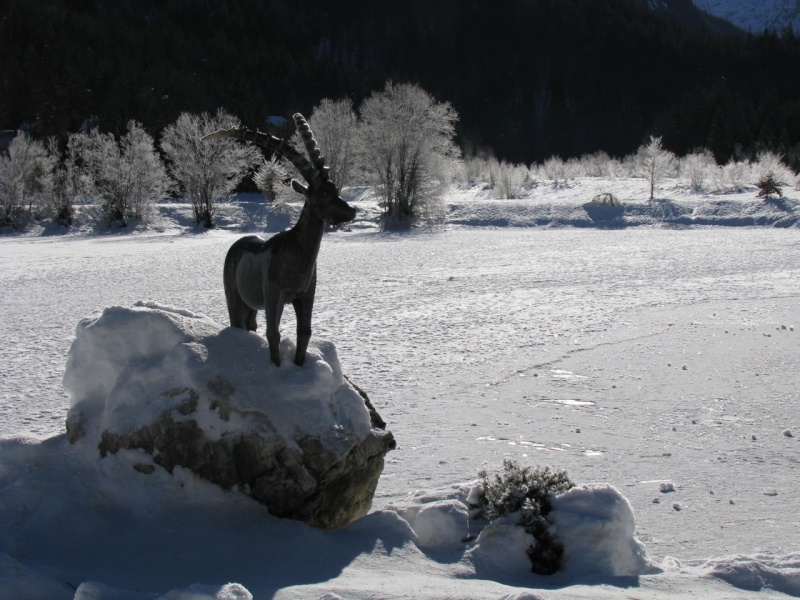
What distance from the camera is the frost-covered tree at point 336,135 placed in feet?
150

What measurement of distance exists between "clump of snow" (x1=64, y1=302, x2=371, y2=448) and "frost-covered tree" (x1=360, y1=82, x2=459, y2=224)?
37.9m

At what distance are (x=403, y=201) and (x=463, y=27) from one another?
10002 centimetres

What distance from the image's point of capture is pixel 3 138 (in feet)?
207

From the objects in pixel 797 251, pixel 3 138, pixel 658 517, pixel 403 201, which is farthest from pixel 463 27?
pixel 658 517

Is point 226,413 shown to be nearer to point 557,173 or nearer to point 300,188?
point 300,188

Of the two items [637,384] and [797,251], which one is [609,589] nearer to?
[637,384]

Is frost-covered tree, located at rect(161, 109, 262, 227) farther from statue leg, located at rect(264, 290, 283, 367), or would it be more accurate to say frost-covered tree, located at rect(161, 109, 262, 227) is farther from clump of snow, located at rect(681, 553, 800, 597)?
clump of snow, located at rect(681, 553, 800, 597)

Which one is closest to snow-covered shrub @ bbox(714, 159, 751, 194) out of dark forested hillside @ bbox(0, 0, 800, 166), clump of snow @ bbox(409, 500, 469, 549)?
dark forested hillside @ bbox(0, 0, 800, 166)

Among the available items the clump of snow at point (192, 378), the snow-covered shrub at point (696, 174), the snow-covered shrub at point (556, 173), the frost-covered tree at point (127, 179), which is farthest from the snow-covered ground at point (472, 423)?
the snow-covered shrub at point (556, 173)

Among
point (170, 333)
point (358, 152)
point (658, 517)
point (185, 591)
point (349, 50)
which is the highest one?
point (349, 50)

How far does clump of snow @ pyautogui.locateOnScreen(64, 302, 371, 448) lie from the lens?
475 centimetres

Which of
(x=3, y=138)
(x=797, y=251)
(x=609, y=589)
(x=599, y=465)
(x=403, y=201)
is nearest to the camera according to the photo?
(x=609, y=589)

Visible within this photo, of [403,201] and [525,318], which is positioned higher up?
[403,201]

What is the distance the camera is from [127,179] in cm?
4122
